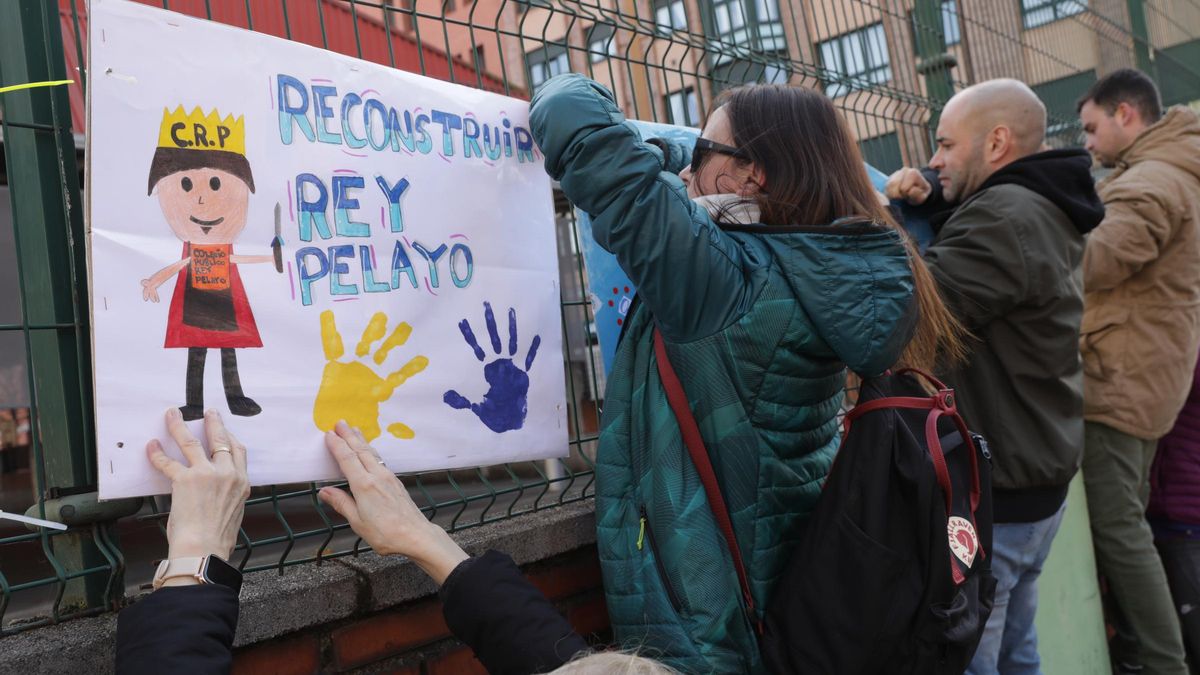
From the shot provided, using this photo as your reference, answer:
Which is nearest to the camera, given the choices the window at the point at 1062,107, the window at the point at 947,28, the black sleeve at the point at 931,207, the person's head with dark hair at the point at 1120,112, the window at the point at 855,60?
the black sleeve at the point at 931,207

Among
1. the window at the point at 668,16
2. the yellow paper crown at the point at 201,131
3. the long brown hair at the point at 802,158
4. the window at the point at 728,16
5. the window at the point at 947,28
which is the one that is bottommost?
the long brown hair at the point at 802,158

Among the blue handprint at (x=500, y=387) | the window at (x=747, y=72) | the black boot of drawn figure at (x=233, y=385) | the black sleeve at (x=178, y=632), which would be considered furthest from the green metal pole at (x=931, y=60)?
the black sleeve at (x=178, y=632)

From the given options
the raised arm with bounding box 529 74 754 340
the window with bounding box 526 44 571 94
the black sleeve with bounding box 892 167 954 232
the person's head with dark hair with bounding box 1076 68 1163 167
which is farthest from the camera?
the person's head with dark hair with bounding box 1076 68 1163 167

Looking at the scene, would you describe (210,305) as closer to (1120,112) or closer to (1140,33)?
(1120,112)

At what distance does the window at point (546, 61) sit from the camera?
8.02 feet

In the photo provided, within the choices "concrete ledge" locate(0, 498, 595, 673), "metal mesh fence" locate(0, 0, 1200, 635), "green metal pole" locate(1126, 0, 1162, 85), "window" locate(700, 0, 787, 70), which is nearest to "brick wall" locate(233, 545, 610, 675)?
"concrete ledge" locate(0, 498, 595, 673)

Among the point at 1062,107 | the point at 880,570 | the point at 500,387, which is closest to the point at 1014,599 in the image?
the point at 880,570

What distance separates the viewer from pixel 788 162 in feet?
6.06

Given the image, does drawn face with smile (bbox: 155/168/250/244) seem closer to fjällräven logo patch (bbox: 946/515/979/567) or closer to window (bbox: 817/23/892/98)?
fjällräven logo patch (bbox: 946/515/979/567)

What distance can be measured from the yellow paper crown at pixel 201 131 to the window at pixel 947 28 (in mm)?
3444

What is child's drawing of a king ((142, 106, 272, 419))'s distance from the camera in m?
1.55

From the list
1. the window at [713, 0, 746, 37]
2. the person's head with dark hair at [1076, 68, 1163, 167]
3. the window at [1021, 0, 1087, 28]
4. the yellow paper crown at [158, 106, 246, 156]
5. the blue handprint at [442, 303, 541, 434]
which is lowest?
the blue handprint at [442, 303, 541, 434]

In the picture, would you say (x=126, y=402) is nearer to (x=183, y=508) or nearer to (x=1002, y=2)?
(x=183, y=508)

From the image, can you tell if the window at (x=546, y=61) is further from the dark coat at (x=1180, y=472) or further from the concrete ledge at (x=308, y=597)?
the dark coat at (x=1180, y=472)
